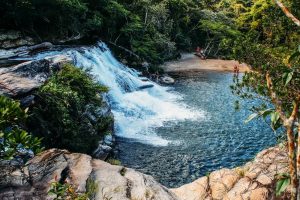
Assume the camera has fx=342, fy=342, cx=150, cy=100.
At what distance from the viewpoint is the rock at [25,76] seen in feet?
34.6

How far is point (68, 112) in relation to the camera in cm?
1258

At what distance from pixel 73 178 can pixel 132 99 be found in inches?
621

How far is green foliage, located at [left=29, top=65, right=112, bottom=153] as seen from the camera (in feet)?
38.4

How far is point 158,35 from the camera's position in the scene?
33.4 m

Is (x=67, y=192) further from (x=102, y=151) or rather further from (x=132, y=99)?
(x=132, y=99)

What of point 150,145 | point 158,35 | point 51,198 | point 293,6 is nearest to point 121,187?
point 51,198

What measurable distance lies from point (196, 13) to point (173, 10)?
14.5ft

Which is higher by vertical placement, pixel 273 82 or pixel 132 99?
pixel 273 82

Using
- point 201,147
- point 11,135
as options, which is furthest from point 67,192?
point 201,147

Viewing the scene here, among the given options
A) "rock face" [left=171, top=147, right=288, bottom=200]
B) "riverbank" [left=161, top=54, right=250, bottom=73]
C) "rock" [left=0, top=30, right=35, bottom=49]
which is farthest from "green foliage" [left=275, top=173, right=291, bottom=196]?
"riverbank" [left=161, top=54, right=250, bottom=73]

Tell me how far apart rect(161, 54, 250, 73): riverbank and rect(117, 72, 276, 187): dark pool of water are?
11644 millimetres

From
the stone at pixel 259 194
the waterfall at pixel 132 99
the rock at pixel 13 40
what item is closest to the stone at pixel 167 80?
the waterfall at pixel 132 99

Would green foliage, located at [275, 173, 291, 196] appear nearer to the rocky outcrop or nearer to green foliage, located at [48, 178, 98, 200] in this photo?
green foliage, located at [48, 178, 98, 200]

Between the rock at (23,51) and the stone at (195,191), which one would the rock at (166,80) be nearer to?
the rock at (23,51)
